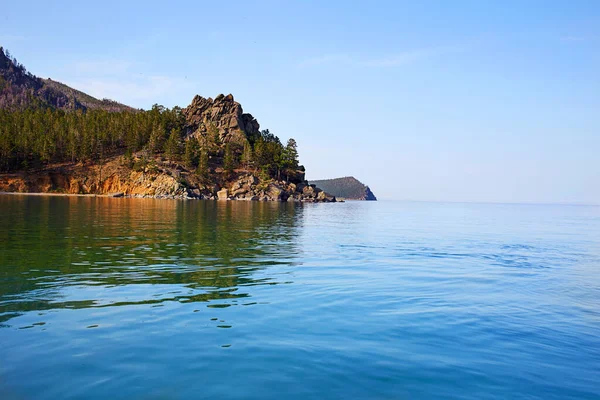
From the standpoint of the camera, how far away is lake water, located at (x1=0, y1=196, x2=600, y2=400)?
8.34 m

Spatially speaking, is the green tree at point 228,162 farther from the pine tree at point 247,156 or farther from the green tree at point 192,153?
the green tree at point 192,153

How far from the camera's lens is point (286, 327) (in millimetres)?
12000

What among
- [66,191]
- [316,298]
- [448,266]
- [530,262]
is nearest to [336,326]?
[316,298]

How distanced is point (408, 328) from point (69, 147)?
575 ft

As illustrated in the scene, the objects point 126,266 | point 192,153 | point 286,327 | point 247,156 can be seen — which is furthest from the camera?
point 247,156

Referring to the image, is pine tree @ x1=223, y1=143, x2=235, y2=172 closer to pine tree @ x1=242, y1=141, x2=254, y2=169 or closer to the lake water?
pine tree @ x1=242, y1=141, x2=254, y2=169

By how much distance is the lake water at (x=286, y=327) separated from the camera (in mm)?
8336

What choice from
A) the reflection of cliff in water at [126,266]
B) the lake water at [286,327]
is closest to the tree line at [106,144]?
the reflection of cliff in water at [126,266]

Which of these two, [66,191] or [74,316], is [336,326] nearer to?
[74,316]

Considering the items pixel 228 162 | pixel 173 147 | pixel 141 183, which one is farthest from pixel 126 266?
pixel 173 147

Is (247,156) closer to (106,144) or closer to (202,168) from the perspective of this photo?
(202,168)

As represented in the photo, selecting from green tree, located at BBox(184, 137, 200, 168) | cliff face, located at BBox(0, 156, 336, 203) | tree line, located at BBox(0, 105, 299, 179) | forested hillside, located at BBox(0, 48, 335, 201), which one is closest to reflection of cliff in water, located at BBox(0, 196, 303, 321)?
cliff face, located at BBox(0, 156, 336, 203)

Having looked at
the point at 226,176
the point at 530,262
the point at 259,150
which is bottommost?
the point at 530,262

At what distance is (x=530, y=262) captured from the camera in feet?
92.5
